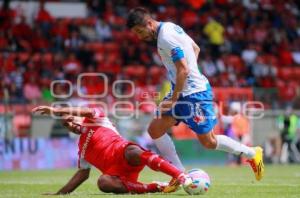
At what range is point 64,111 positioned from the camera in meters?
9.51

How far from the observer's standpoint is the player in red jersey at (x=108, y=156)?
9.61 metres

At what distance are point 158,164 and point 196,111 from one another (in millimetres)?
1225

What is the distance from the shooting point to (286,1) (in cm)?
3167

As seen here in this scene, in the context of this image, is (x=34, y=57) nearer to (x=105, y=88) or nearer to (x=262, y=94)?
(x=105, y=88)

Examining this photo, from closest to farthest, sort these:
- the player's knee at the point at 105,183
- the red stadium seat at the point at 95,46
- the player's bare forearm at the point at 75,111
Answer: the player's bare forearm at the point at 75,111 → the player's knee at the point at 105,183 → the red stadium seat at the point at 95,46

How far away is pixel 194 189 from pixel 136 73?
15.8m

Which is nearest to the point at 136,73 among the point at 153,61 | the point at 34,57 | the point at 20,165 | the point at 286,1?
the point at 153,61

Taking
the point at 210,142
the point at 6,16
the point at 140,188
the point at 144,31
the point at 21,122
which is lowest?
the point at 21,122

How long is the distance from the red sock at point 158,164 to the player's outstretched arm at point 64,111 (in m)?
0.86

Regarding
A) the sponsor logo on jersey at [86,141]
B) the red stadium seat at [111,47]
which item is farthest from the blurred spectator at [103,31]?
the sponsor logo on jersey at [86,141]

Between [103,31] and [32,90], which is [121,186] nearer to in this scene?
[32,90]

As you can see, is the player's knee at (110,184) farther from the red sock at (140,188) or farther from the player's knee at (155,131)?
the player's knee at (155,131)

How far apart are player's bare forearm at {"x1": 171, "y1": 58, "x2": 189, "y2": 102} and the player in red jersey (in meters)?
0.86

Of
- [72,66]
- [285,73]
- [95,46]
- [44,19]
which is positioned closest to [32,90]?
[72,66]
